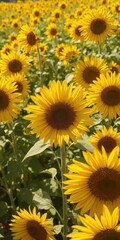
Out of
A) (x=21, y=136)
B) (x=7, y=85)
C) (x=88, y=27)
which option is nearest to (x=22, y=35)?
(x=88, y=27)

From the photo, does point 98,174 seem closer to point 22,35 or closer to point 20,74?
point 20,74

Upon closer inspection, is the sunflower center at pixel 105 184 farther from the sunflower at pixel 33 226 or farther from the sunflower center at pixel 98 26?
the sunflower center at pixel 98 26

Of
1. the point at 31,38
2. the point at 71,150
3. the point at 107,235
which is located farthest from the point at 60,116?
the point at 31,38

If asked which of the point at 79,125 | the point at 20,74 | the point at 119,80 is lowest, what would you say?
the point at 79,125

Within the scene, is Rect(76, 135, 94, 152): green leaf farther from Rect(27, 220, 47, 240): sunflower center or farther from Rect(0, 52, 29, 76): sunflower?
Rect(0, 52, 29, 76): sunflower

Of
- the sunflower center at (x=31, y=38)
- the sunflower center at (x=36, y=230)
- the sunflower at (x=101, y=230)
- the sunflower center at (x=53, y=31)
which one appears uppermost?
the sunflower center at (x=53, y=31)

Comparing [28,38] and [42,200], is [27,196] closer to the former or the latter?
[42,200]

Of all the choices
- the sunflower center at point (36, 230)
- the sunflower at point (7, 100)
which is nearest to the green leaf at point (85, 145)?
the sunflower center at point (36, 230)

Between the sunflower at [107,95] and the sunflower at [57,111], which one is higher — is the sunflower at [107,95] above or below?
above
